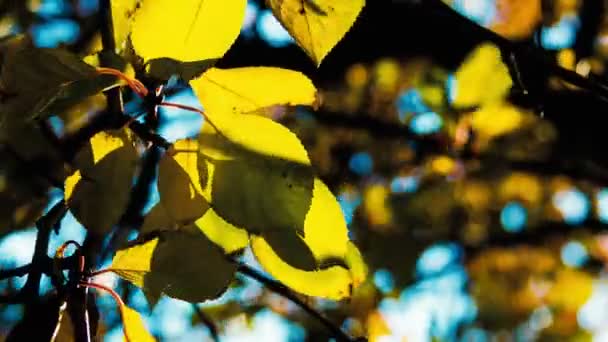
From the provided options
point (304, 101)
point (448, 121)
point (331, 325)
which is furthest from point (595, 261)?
point (304, 101)

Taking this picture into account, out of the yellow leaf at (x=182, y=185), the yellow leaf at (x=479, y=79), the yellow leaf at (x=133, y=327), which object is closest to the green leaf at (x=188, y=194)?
the yellow leaf at (x=182, y=185)

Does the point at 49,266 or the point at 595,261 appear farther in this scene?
the point at 595,261

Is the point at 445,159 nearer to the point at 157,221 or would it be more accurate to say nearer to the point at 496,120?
the point at 496,120

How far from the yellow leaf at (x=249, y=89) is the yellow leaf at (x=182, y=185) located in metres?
0.04

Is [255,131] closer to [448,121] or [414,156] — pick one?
[448,121]

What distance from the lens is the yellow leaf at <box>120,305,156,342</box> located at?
0.70 m

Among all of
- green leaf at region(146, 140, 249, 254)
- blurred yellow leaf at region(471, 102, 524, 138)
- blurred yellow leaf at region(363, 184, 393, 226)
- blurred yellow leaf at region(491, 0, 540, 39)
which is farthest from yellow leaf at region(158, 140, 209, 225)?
blurred yellow leaf at region(491, 0, 540, 39)

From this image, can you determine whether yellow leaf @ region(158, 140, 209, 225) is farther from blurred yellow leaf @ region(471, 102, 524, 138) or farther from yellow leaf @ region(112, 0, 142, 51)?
blurred yellow leaf @ region(471, 102, 524, 138)

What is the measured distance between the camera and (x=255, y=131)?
0.58 m

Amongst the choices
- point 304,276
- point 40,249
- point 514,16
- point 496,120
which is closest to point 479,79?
point 496,120

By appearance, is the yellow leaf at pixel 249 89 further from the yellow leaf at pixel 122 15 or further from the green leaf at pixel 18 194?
the green leaf at pixel 18 194

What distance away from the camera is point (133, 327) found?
70 centimetres

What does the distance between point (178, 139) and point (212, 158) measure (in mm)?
51

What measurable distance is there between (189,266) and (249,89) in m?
0.15
